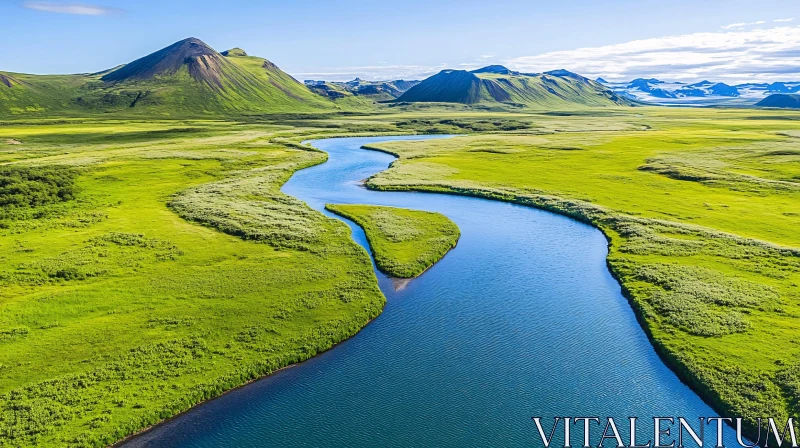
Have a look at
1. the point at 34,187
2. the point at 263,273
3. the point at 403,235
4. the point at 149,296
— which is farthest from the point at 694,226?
the point at 34,187

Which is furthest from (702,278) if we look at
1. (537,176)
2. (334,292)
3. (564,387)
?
(537,176)

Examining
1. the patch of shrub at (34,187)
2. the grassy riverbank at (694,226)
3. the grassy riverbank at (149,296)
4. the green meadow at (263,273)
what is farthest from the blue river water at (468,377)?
the patch of shrub at (34,187)

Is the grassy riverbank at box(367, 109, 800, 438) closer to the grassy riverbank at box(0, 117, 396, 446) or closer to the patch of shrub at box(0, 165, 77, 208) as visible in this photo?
the grassy riverbank at box(0, 117, 396, 446)

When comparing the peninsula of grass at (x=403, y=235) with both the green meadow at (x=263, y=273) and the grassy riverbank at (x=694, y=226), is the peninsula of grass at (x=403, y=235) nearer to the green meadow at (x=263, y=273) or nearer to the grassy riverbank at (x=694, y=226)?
the green meadow at (x=263, y=273)

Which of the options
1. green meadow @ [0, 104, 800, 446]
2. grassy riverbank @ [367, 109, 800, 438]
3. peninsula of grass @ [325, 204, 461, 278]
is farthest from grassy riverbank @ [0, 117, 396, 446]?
grassy riverbank @ [367, 109, 800, 438]

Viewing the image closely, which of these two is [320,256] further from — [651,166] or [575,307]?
[651,166]

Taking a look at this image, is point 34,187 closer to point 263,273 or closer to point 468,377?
point 263,273
